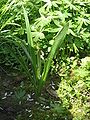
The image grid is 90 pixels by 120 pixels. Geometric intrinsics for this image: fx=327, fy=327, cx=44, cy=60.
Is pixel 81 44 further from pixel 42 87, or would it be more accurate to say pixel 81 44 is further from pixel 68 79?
pixel 42 87

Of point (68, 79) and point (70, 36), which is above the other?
point (70, 36)

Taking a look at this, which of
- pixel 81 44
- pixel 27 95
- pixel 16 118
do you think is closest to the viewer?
pixel 16 118

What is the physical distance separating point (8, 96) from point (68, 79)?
2.11 feet

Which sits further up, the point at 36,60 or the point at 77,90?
the point at 36,60

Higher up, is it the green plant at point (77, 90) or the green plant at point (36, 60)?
the green plant at point (36, 60)

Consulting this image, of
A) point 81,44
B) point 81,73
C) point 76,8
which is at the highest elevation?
point 76,8

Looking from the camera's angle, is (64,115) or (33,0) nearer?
(64,115)

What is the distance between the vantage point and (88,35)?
344 centimetres

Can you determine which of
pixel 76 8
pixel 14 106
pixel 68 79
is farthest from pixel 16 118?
pixel 76 8

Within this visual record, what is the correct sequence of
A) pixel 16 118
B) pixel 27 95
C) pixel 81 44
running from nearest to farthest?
1. pixel 16 118
2. pixel 27 95
3. pixel 81 44

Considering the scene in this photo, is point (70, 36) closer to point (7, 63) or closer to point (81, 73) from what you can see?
point (81, 73)

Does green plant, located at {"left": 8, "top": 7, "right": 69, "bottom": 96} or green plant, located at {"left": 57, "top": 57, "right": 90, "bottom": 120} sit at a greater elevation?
green plant, located at {"left": 8, "top": 7, "right": 69, "bottom": 96}

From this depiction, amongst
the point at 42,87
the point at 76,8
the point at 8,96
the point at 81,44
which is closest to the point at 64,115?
the point at 42,87

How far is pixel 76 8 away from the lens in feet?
11.1
